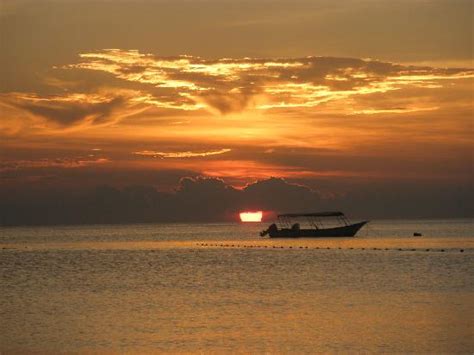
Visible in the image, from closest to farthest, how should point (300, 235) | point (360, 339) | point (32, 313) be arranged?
point (360, 339)
point (32, 313)
point (300, 235)

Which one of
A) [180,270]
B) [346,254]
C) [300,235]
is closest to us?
[180,270]

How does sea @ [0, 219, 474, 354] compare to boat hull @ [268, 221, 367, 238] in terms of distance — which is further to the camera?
boat hull @ [268, 221, 367, 238]

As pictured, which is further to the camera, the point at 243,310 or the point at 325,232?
the point at 325,232

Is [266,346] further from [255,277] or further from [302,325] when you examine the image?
[255,277]

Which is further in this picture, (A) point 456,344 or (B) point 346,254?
(B) point 346,254

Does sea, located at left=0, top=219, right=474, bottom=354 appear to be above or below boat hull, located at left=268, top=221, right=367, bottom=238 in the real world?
below

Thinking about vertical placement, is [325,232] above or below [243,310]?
above

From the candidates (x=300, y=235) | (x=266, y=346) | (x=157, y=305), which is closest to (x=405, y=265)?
(x=157, y=305)

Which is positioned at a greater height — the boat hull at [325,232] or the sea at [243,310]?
the boat hull at [325,232]

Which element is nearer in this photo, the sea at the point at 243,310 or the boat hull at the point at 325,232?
the sea at the point at 243,310

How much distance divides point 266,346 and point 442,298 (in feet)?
62.0

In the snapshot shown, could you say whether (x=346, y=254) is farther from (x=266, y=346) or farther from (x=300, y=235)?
(x=266, y=346)

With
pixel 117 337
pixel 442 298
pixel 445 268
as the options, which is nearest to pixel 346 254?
pixel 445 268

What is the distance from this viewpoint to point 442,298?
4850 centimetres
